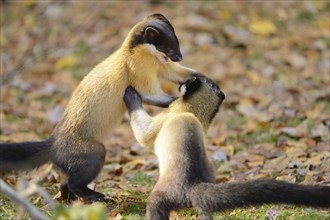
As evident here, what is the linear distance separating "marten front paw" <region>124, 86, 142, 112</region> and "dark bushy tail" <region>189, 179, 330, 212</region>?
4.60 ft

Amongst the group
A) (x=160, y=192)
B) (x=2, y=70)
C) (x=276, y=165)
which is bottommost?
(x=2, y=70)

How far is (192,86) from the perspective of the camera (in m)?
5.93

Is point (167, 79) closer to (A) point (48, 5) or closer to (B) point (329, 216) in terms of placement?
(B) point (329, 216)

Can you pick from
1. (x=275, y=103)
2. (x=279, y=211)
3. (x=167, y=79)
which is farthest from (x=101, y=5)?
(x=279, y=211)

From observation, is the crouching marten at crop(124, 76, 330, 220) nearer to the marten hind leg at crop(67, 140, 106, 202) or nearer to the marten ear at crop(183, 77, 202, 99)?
the marten ear at crop(183, 77, 202, 99)

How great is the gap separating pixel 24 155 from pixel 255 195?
2.34 m

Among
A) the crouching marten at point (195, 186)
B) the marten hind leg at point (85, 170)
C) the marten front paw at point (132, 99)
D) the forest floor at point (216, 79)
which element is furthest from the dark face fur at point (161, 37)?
the forest floor at point (216, 79)

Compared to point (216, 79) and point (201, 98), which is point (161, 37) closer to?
point (201, 98)

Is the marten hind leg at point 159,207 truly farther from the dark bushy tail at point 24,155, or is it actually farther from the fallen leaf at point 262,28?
the fallen leaf at point 262,28

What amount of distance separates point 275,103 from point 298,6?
3.88 meters

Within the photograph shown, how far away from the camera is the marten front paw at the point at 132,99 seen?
618cm

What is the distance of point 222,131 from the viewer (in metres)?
8.64

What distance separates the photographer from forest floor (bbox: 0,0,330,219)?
265 inches

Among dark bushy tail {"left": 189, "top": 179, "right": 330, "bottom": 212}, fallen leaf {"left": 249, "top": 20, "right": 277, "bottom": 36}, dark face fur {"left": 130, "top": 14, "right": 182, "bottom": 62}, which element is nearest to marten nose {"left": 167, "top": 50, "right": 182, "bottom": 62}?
dark face fur {"left": 130, "top": 14, "right": 182, "bottom": 62}
